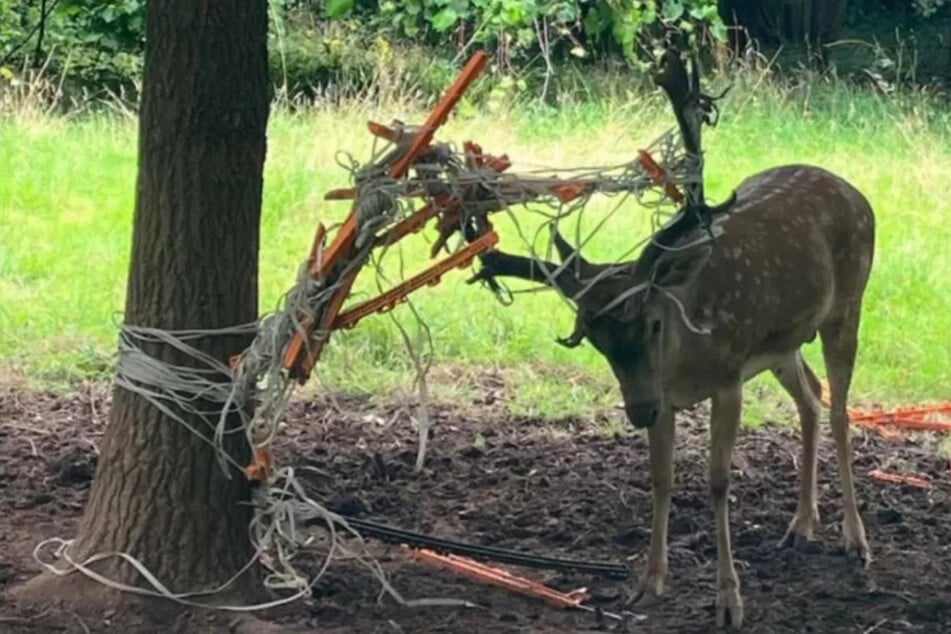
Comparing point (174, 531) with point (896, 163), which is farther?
point (896, 163)

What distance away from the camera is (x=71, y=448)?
7055 mm

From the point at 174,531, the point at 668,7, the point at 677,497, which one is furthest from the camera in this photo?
the point at 668,7

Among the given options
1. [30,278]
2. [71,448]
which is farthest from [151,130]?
[30,278]

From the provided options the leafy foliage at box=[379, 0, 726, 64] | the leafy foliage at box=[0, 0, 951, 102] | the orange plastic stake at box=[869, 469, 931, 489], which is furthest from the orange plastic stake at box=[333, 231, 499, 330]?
the leafy foliage at box=[0, 0, 951, 102]

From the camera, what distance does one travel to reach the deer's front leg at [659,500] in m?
5.49

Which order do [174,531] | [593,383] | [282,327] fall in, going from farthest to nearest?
[593,383] < [174,531] < [282,327]

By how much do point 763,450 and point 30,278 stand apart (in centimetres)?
453

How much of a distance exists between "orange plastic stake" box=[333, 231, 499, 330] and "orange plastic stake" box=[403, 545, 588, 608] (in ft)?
3.51

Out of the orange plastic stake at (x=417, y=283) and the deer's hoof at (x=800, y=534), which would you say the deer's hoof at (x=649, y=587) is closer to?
→ the deer's hoof at (x=800, y=534)

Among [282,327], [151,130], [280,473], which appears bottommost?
[280,473]

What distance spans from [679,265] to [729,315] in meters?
0.44

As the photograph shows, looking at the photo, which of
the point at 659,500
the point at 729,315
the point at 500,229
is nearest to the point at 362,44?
the point at 500,229

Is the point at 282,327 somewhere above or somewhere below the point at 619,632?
above

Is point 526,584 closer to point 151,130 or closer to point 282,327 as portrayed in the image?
point 282,327
